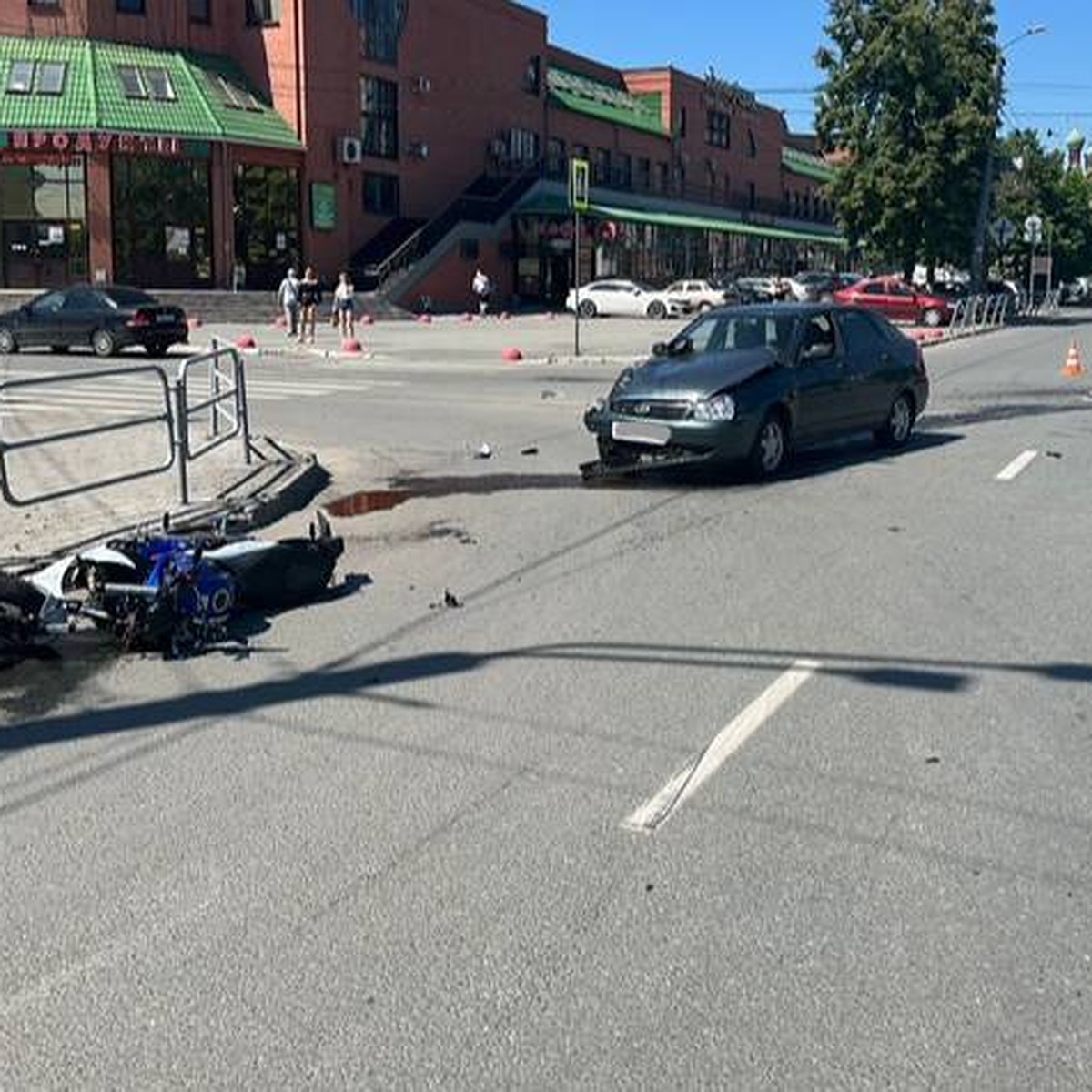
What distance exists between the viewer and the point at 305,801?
5.20 meters

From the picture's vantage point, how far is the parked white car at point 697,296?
55.6 meters

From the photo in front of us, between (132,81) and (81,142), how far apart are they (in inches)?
149

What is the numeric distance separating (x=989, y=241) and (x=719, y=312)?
4930cm

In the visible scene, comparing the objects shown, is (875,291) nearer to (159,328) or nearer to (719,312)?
(159,328)

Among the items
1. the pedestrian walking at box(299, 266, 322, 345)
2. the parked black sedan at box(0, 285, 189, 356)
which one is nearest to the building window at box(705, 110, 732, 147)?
the pedestrian walking at box(299, 266, 322, 345)

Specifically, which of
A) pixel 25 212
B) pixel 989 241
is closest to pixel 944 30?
pixel 989 241

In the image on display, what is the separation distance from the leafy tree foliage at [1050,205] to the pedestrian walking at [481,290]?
33.1m

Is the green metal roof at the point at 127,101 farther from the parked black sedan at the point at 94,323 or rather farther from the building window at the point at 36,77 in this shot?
the parked black sedan at the point at 94,323

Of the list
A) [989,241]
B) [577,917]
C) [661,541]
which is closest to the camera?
[577,917]

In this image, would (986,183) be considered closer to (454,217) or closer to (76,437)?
(454,217)

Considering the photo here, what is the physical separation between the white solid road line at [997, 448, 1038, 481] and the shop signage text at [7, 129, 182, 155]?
3684 centimetres

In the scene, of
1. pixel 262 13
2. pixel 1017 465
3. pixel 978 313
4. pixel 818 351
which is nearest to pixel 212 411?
pixel 818 351

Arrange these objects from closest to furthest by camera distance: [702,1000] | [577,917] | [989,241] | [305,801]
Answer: [702,1000] → [577,917] → [305,801] → [989,241]

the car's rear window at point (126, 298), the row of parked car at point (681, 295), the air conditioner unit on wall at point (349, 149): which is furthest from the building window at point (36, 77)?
the row of parked car at point (681, 295)
